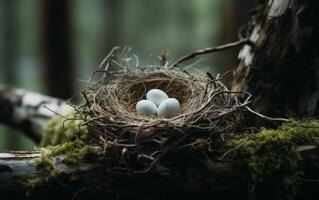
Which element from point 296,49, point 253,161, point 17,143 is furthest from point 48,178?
point 17,143

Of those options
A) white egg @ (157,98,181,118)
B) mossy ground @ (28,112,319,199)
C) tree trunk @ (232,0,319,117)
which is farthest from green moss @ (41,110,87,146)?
tree trunk @ (232,0,319,117)

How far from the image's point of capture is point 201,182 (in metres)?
2.13

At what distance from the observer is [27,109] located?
3879 mm

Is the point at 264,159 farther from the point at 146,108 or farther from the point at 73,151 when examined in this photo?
the point at 73,151

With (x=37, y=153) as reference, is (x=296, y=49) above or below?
above

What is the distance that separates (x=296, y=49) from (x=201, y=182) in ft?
2.82

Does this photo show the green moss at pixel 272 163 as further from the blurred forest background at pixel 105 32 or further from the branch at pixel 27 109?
the blurred forest background at pixel 105 32

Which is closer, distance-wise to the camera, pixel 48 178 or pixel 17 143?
pixel 48 178

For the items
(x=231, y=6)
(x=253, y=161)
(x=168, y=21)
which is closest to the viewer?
(x=253, y=161)

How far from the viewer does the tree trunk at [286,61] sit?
2.57 metres

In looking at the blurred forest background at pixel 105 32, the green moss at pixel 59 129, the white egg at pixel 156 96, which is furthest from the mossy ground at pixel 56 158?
the blurred forest background at pixel 105 32

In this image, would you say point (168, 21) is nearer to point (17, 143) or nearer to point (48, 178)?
point (17, 143)

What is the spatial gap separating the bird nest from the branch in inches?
46.2

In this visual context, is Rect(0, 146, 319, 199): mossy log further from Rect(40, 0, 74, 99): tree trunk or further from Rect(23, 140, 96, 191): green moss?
Rect(40, 0, 74, 99): tree trunk
